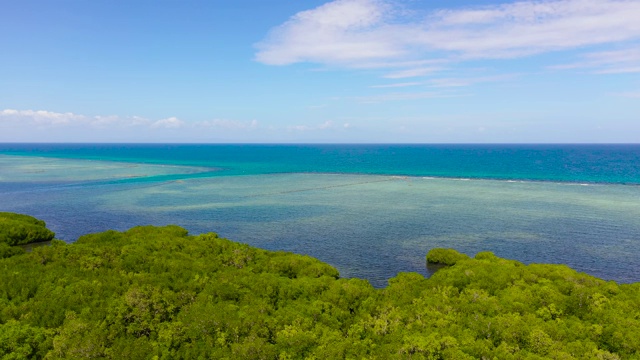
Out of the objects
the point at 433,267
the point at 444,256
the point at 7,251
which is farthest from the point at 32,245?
the point at 444,256

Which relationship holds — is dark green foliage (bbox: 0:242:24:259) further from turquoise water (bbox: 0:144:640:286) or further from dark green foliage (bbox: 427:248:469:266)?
dark green foliage (bbox: 427:248:469:266)

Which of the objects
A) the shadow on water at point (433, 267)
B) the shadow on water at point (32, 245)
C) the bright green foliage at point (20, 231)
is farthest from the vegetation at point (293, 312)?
the bright green foliage at point (20, 231)

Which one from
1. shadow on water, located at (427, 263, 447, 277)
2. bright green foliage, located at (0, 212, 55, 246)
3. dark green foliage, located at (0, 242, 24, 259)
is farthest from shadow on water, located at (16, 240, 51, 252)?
shadow on water, located at (427, 263, 447, 277)

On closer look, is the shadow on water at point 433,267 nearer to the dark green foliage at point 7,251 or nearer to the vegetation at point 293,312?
the vegetation at point 293,312

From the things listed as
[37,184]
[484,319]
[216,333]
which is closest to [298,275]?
[216,333]

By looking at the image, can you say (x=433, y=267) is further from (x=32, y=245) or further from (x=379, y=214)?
(x=32, y=245)

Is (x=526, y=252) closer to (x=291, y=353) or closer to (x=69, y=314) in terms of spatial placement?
(x=291, y=353)
